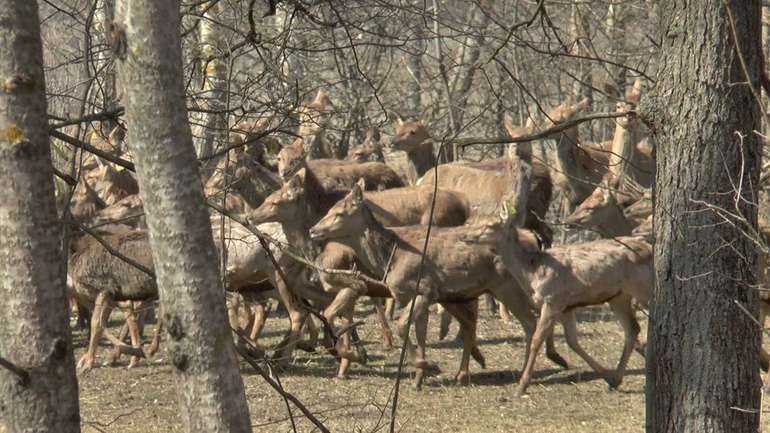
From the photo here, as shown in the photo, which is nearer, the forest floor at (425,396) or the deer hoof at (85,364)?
the forest floor at (425,396)

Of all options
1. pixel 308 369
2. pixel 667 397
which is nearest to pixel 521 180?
pixel 308 369

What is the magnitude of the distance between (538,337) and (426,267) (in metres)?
1.21

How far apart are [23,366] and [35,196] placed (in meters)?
0.54

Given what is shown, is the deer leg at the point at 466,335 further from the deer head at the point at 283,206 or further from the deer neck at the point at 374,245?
the deer head at the point at 283,206

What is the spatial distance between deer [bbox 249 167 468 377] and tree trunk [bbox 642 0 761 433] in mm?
6467

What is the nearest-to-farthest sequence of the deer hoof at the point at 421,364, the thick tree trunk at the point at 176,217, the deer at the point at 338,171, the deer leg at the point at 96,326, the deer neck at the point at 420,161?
the thick tree trunk at the point at 176,217 < the deer hoof at the point at 421,364 < the deer leg at the point at 96,326 < the deer at the point at 338,171 < the deer neck at the point at 420,161

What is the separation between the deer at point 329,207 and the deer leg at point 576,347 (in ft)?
6.22

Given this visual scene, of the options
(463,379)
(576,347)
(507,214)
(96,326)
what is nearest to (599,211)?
(507,214)

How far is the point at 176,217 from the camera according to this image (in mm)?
3717

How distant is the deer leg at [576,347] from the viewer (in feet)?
37.2

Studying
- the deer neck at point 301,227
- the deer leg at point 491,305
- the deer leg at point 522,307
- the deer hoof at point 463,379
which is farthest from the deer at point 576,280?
the deer leg at point 491,305

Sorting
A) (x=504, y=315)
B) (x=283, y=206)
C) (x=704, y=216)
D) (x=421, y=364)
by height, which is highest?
(x=704, y=216)

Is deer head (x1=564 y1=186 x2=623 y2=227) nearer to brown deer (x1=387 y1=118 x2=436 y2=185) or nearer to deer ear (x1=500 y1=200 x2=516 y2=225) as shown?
deer ear (x1=500 y1=200 x2=516 y2=225)

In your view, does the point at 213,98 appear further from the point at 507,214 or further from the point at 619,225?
the point at 619,225
